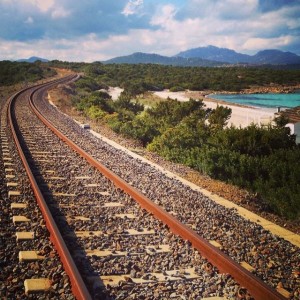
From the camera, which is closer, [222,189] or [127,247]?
[127,247]

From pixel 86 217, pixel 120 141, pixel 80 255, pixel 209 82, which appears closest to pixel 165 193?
pixel 86 217

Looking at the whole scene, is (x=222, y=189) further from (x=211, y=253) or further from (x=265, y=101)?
(x=265, y=101)

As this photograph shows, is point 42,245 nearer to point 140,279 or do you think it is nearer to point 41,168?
point 140,279

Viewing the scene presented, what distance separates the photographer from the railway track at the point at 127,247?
14.0 ft

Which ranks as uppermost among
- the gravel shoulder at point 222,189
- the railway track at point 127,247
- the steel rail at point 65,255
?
the steel rail at point 65,255

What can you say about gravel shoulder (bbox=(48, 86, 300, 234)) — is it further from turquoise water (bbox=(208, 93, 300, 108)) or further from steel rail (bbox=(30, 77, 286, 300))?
turquoise water (bbox=(208, 93, 300, 108))

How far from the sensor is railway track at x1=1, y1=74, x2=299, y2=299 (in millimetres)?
4254

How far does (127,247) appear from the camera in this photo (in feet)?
17.5

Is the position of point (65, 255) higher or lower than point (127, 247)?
higher

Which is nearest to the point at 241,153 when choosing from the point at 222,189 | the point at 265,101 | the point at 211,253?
the point at 222,189

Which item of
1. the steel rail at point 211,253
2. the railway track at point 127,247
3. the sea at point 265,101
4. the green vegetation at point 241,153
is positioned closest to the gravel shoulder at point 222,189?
the green vegetation at point 241,153

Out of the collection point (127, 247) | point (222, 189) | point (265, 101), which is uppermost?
point (265, 101)

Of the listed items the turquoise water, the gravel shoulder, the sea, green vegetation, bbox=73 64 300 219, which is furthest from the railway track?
the turquoise water

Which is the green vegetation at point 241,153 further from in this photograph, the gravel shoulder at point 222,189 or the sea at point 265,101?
the sea at point 265,101
